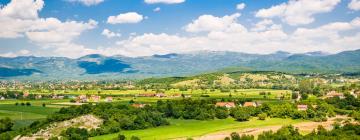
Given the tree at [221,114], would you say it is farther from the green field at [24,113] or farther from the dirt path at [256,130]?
the green field at [24,113]

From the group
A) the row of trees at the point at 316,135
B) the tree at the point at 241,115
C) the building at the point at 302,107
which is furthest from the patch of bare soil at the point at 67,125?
the building at the point at 302,107

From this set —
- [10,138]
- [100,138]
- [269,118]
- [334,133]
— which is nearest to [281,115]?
[269,118]

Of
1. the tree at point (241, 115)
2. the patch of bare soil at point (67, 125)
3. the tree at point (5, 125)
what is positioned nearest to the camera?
the patch of bare soil at point (67, 125)

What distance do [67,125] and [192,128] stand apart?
31.8m

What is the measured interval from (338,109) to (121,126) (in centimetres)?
7378

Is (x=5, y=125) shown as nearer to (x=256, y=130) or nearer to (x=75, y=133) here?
(x=75, y=133)

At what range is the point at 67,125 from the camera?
346ft

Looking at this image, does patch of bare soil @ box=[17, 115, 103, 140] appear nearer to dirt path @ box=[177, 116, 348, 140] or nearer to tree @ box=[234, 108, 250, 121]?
dirt path @ box=[177, 116, 348, 140]

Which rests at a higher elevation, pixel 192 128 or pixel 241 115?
pixel 241 115

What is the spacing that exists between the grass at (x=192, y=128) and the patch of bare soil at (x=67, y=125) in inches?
376

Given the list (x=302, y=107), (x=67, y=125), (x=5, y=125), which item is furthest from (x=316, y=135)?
(x=5, y=125)

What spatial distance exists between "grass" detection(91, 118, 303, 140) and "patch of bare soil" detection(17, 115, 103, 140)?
9.55 metres

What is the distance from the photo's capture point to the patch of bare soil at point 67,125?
320 ft

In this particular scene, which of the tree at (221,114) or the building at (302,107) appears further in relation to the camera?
the building at (302,107)
